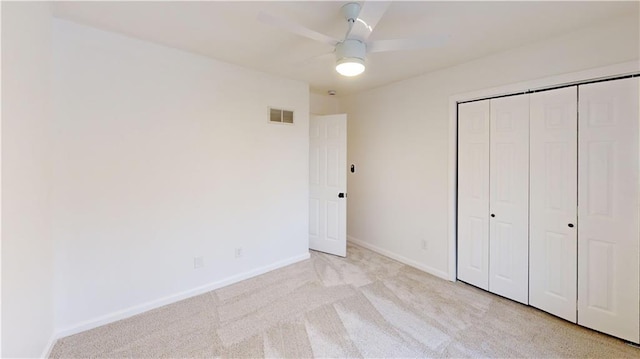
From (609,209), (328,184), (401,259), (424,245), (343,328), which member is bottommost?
(343,328)

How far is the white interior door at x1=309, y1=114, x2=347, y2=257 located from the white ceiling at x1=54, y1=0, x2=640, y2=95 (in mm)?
1330

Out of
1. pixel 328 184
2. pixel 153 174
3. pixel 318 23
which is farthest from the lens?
pixel 328 184

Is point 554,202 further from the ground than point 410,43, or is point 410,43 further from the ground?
point 410,43

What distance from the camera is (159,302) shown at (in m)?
2.56

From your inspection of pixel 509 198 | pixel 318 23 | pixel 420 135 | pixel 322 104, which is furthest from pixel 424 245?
pixel 318 23

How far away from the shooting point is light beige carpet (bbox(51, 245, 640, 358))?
6.48 feet

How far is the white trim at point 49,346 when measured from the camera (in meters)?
1.87

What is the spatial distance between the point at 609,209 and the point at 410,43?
207 cm

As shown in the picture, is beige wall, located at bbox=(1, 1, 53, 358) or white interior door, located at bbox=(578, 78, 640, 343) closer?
beige wall, located at bbox=(1, 1, 53, 358)

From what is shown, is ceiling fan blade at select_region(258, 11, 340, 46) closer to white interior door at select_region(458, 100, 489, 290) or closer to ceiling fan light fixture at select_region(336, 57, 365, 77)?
ceiling fan light fixture at select_region(336, 57, 365, 77)

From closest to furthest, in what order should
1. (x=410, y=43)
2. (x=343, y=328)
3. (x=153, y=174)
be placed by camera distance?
(x=410, y=43) → (x=343, y=328) → (x=153, y=174)

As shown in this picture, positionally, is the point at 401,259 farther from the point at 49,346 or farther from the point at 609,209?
the point at 49,346

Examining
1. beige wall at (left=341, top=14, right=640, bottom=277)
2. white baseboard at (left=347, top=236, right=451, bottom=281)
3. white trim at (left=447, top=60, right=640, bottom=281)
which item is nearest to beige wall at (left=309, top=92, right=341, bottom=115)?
beige wall at (left=341, top=14, right=640, bottom=277)

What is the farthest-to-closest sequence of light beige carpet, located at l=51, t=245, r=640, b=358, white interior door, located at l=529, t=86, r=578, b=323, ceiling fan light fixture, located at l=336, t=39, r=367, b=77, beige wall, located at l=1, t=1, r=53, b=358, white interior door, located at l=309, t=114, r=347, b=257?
white interior door, located at l=309, t=114, r=347, b=257 → white interior door, located at l=529, t=86, r=578, b=323 → light beige carpet, located at l=51, t=245, r=640, b=358 → ceiling fan light fixture, located at l=336, t=39, r=367, b=77 → beige wall, located at l=1, t=1, r=53, b=358
